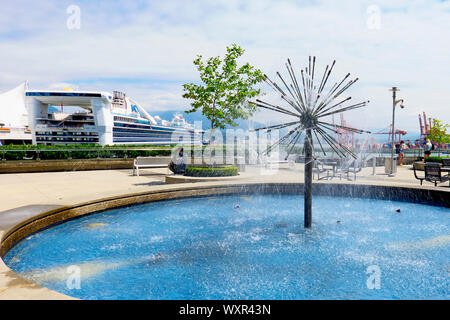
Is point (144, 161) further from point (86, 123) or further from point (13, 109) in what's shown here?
point (13, 109)

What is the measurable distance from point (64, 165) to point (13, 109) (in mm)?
101813

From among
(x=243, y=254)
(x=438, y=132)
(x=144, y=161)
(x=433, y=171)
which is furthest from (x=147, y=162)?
(x=438, y=132)

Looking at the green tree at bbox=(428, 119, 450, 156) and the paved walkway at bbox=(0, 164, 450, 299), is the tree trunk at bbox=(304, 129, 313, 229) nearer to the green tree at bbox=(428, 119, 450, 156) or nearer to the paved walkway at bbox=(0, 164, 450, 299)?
the paved walkway at bbox=(0, 164, 450, 299)

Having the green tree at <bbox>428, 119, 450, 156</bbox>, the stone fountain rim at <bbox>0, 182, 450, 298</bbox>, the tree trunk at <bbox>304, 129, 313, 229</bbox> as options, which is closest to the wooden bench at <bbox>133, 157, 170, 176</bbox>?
the stone fountain rim at <bbox>0, 182, 450, 298</bbox>

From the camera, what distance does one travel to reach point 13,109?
100062 millimetres

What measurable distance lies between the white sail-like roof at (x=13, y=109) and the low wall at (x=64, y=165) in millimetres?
94332

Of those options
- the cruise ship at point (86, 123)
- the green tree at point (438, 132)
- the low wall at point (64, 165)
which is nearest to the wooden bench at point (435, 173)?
the low wall at point (64, 165)

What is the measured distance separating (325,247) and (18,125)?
114 meters

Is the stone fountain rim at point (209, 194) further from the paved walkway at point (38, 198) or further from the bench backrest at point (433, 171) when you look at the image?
the bench backrest at point (433, 171)

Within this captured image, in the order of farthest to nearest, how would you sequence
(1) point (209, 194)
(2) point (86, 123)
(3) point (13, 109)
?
(3) point (13, 109) → (2) point (86, 123) → (1) point (209, 194)

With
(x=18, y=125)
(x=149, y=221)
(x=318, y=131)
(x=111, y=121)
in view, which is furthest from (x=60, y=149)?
(x=18, y=125)

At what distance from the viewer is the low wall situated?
55.1 feet

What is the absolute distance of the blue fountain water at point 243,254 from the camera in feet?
13.6

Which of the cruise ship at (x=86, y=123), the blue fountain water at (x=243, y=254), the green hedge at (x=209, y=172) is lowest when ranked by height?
the blue fountain water at (x=243, y=254)
